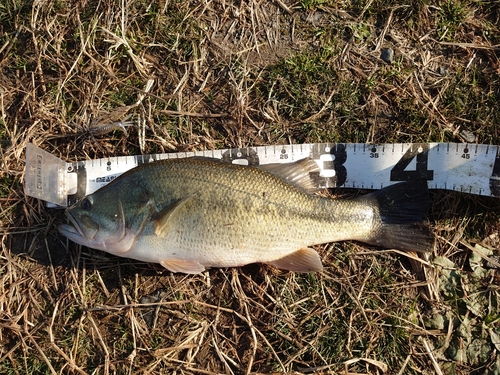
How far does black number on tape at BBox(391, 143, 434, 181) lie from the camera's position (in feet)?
13.1

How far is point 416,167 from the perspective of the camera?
402 centimetres

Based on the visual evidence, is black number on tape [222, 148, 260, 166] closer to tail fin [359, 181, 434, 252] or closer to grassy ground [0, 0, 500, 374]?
grassy ground [0, 0, 500, 374]

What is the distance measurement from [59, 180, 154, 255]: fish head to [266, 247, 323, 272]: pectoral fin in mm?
1220

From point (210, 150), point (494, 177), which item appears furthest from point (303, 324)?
point (494, 177)

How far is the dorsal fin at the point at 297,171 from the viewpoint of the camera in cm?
375

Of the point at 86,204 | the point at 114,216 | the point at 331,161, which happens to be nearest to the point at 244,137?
the point at 331,161

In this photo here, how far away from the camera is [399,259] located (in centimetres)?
400

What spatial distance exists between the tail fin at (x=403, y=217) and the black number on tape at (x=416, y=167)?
0.87 ft

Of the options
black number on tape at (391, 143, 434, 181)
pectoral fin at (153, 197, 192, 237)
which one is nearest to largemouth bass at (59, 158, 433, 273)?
pectoral fin at (153, 197, 192, 237)

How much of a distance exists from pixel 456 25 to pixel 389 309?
2.92 m

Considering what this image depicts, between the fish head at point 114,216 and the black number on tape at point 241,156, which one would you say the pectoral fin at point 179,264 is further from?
the black number on tape at point 241,156

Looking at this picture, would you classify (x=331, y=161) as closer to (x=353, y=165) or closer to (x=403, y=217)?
(x=353, y=165)

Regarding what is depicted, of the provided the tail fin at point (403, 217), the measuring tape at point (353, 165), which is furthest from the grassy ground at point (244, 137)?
the tail fin at point (403, 217)

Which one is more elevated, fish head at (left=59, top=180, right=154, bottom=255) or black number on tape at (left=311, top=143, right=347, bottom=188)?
black number on tape at (left=311, top=143, right=347, bottom=188)
